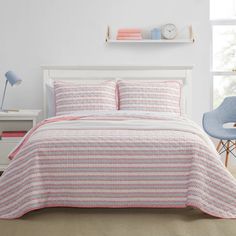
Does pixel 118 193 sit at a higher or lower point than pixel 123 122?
lower

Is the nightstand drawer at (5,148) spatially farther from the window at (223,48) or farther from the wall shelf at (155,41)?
the window at (223,48)

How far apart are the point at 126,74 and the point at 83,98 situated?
2.48 ft

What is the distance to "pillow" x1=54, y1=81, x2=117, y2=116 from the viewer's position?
14.7 feet

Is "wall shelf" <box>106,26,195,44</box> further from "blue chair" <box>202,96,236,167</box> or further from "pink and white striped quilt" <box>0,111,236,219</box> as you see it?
"pink and white striped quilt" <box>0,111,236,219</box>

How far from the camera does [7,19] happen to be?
520 centimetres

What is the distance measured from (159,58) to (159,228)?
2.75 m

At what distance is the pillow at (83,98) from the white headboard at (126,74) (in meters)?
0.47

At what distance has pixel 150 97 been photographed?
4523mm

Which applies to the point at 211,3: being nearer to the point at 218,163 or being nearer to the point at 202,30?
the point at 202,30

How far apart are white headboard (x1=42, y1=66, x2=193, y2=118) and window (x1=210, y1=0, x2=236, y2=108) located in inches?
25.6

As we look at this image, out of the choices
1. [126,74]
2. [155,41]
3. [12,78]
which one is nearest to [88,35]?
[126,74]

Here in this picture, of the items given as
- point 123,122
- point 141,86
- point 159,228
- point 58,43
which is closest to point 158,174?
point 159,228

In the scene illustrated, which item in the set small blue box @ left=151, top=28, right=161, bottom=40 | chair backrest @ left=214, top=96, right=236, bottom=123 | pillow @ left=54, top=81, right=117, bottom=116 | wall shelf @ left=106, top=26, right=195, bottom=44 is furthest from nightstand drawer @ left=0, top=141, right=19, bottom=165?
chair backrest @ left=214, top=96, right=236, bottom=123

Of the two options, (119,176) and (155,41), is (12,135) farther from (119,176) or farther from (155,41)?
(119,176)
